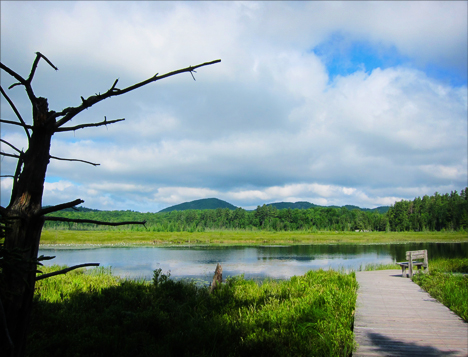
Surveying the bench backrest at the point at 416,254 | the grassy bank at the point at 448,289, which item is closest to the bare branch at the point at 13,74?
the grassy bank at the point at 448,289

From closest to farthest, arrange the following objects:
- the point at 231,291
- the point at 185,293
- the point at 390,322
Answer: the point at 390,322
the point at 185,293
the point at 231,291

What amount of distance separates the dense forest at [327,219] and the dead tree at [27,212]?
11523cm

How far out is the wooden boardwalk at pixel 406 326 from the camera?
6153 mm

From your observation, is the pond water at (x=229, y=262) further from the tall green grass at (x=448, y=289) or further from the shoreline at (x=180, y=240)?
the shoreline at (x=180, y=240)

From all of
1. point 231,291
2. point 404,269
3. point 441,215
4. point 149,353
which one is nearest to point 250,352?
point 149,353

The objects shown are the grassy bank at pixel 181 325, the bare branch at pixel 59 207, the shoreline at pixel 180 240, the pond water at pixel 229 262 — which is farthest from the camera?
the shoreline at pixel 180 240

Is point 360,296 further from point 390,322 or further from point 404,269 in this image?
point 404,269

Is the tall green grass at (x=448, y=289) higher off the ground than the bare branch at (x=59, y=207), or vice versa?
the bare branch at (x=59, y=207)

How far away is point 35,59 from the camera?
2139mm

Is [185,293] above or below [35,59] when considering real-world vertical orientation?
below

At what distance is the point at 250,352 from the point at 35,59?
5477 millimetres

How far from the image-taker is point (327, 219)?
539 ft

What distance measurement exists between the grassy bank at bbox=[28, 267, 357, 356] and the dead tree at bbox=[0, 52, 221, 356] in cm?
188

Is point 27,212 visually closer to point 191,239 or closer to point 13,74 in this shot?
point 13,74
